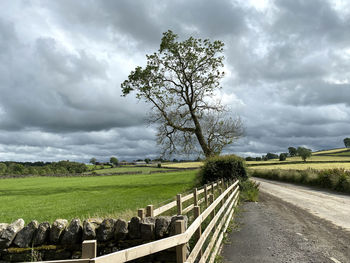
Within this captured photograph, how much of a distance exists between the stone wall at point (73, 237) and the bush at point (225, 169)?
17.5 m

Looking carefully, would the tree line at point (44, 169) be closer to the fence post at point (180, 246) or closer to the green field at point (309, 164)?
the green field at point (309, 164)

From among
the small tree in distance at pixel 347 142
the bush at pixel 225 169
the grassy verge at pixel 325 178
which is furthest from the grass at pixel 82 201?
the small tree in distance at pixel 347 142

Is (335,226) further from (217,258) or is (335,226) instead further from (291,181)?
(291,181)

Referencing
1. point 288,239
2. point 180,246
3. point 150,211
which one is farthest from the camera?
point 288,239

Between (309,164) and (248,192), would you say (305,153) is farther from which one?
(248,192)

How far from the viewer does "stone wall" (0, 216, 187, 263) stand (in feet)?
14.0

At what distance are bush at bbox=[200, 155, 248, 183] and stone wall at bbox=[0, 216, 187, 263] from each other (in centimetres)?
1753

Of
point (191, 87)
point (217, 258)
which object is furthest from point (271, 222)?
point (191, 87)

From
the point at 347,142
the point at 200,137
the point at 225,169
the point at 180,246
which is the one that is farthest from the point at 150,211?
the point at 347,142

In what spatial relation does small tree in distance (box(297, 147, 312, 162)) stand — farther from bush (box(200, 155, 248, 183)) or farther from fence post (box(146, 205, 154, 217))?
fence post (box(146, 205, 154, 217))

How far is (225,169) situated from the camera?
70.4 feet

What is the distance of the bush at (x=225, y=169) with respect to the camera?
21328 mm

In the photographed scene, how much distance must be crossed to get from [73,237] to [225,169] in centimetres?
1812

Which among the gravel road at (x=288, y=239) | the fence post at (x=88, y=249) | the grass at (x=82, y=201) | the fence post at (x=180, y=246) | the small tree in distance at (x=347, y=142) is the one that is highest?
the small tree in distance at (x=347, y=142)
